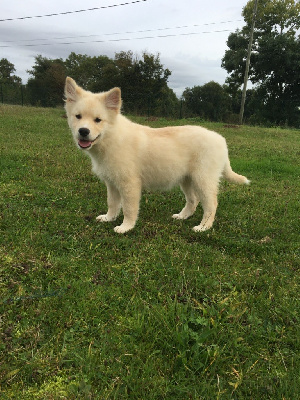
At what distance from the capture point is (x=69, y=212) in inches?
173

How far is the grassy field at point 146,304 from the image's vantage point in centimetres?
192

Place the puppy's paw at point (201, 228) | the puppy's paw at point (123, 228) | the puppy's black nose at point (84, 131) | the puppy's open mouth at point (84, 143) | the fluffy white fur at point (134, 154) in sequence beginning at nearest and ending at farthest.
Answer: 1. the puppy's black nose at point (84, 131)
2. the puppy's open mouth at point (84, 143)
3. the fluffy white fur at point (134, 154)
4. the puppy's paw at point (123, 228)
5. the puppy's paw at point (201, 228)

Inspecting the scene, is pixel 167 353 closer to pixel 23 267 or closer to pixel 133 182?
pixel 23 267

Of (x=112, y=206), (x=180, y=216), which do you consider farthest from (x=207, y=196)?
(x=112, y=206)

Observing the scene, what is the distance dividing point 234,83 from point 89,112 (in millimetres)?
32345

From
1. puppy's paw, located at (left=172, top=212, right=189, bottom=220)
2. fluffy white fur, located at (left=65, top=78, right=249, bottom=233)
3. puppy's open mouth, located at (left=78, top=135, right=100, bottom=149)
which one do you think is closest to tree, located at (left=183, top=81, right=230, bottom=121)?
puppy's paw, located at (left=172, top=212, right=189, bottom=220)

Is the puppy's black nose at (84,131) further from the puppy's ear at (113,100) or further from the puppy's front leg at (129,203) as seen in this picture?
the puppy's front leg at (129,203)

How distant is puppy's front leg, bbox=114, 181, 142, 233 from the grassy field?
→ 165mm

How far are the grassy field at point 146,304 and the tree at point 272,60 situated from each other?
28010mm

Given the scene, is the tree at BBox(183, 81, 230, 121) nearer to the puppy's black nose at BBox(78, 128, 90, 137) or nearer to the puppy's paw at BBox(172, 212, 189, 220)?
the puppy's paw at BBox(172, 212, 189, 220)

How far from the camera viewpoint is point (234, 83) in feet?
106

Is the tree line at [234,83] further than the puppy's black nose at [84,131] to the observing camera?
Yes

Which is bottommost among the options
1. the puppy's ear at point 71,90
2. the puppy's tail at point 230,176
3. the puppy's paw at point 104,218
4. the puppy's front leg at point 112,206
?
the puppy's paw at point 104,218

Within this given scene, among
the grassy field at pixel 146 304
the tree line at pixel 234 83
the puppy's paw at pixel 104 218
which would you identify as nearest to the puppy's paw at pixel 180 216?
the grassy field at pixel 146 304
